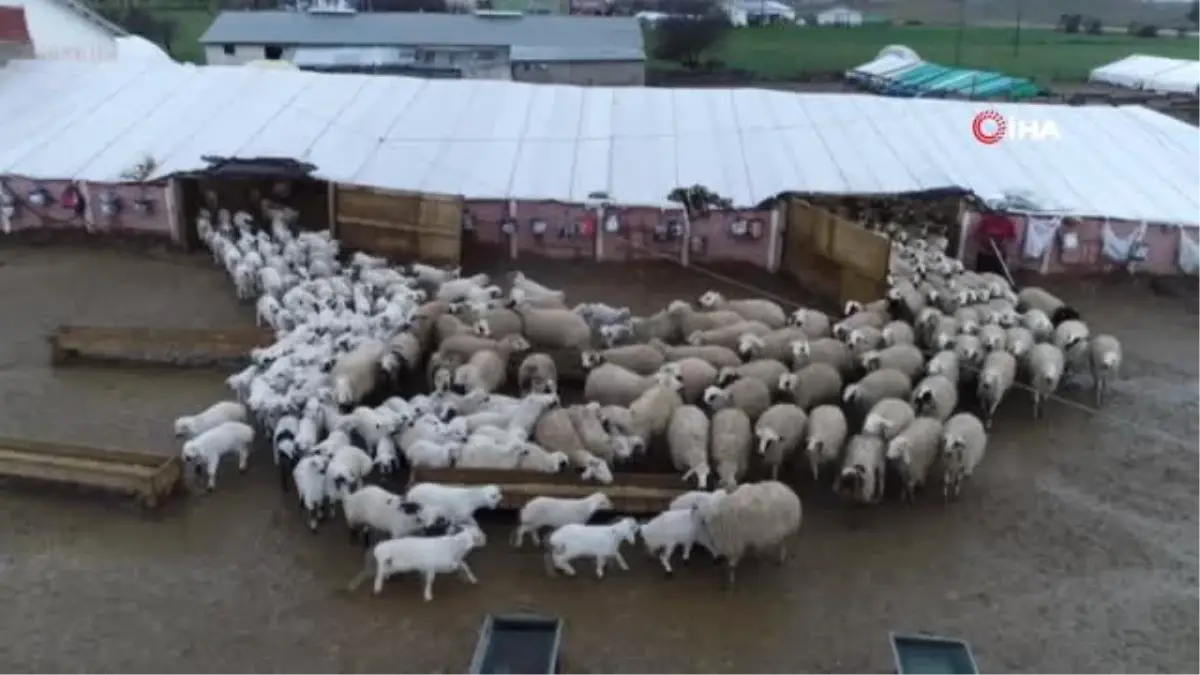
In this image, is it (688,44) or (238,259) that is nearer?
(238,259)

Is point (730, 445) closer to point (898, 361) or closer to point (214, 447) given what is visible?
point (898, 361)

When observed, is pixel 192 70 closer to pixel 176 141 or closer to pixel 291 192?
pixel 176 141

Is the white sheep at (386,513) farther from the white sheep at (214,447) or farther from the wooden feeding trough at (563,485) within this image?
the white sheep at (214,447)

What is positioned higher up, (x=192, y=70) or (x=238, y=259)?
(x=192, y=70)

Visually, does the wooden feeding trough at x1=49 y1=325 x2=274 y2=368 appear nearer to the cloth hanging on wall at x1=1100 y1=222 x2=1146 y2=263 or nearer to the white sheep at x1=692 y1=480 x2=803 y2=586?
the white sheep at x1=692 y1=480 x2=803 y2=586

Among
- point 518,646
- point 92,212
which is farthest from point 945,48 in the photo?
point 518,646

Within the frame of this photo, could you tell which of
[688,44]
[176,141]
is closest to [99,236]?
[176,141]

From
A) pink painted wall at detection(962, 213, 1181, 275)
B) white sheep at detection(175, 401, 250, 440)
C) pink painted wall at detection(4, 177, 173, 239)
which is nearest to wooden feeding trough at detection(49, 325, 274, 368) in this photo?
white sheep at detection(175, 401, 250, 440)
